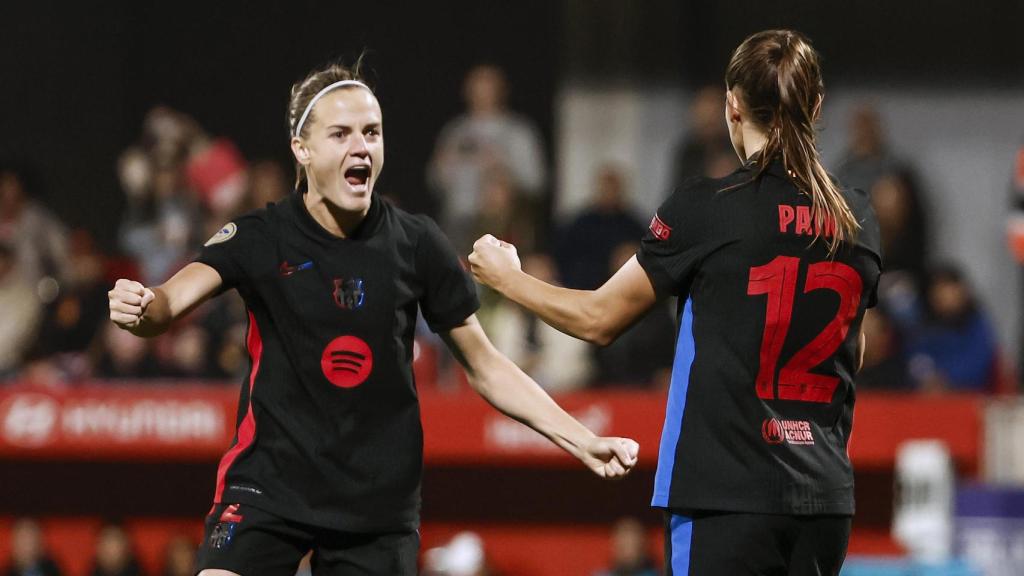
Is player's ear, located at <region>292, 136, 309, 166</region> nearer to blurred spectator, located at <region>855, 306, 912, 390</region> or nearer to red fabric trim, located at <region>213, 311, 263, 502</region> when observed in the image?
red fabric trim, located at <region>213, 311, 263, 502</region>

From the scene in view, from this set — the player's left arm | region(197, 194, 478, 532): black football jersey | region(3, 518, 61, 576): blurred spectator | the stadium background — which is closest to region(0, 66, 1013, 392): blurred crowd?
the stadium background

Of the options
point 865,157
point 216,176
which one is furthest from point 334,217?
point 216,176

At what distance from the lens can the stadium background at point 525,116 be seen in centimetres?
1064

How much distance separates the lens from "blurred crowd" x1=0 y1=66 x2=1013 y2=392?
10398mm

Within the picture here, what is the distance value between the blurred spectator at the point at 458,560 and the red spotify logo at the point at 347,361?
6102mm

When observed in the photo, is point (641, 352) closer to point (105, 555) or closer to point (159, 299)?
point (105, 555)

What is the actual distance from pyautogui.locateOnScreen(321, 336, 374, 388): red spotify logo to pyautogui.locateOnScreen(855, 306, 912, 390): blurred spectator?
20.2ft

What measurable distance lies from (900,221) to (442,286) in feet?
23.7

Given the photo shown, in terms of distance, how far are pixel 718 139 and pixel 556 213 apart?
197 centimetres

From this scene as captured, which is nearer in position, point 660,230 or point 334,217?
point 660,230

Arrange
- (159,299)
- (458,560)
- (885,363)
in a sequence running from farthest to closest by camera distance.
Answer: (458,560), (885,363), (159,299)

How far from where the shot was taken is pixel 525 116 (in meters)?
13.4

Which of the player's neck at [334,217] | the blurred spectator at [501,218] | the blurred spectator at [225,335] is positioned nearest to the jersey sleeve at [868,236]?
the player's neck at [334,217]

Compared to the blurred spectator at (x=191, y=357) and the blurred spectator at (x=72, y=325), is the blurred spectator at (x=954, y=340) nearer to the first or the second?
the blurred spectator at (x=191, y=357)
